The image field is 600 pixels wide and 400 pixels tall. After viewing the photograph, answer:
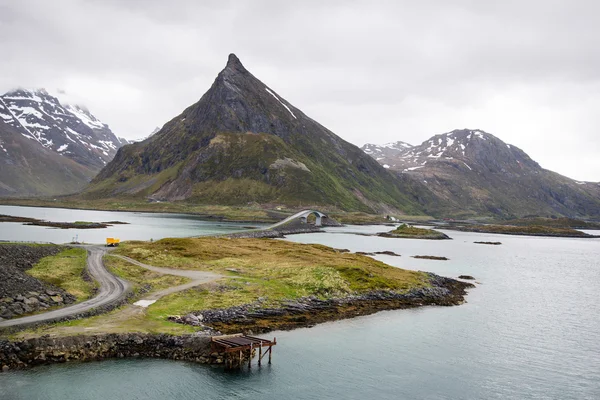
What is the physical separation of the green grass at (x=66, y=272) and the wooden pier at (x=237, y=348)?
20.2m

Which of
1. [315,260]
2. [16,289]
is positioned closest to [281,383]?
[16,289]

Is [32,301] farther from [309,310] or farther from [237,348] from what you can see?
[309,310]

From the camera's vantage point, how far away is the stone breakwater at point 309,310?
4875 cm

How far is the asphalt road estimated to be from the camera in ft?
134

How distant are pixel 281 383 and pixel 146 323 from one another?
52.1ft

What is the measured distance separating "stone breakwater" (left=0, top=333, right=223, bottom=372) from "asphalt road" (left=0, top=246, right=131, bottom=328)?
3892 millimetres

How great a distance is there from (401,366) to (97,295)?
3653 centimetres

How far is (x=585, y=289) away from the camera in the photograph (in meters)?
89.4

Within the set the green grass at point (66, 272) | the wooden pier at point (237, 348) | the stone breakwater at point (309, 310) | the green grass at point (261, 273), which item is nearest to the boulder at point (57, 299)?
the green grass at point (66, 272)

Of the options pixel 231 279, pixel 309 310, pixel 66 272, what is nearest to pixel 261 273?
pixel 231 279

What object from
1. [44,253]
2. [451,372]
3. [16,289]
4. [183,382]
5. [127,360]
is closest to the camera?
[183,382]

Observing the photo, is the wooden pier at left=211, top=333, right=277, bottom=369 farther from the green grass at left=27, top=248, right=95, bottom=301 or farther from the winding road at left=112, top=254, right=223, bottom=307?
the green grass at left=27, top=248, right=95, bottom=301

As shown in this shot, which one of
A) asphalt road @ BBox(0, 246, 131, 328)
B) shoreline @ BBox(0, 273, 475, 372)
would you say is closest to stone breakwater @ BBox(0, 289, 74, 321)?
asphalt road @ BBox(0, 246, 131, 328)

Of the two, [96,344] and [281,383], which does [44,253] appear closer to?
[96,344]
